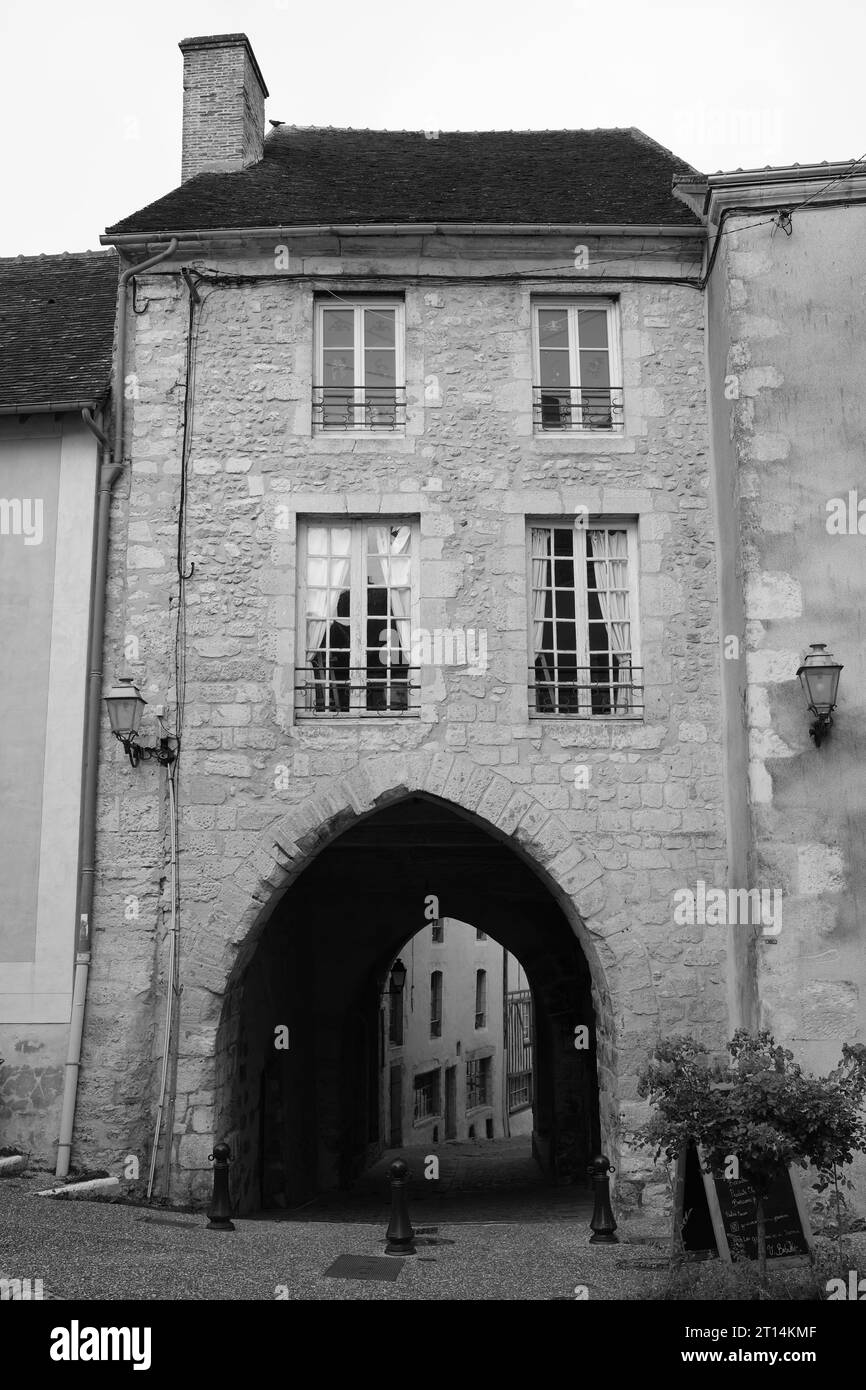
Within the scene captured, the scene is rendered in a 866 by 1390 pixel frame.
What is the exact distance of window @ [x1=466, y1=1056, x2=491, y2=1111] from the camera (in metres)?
25.4

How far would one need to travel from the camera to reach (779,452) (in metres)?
8.80

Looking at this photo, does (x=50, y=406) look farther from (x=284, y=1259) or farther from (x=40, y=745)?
(x=284, y=1259)

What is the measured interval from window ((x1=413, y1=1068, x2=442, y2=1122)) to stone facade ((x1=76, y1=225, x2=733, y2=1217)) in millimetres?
13482

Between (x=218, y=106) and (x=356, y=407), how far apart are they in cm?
335

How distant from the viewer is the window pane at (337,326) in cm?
979

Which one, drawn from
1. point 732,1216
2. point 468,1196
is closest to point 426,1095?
point 468,1196

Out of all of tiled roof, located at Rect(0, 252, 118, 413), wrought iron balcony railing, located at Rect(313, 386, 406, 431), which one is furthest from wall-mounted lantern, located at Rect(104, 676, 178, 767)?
wrought iron balcony railing, located at Rect(313, 386, 406, 431)

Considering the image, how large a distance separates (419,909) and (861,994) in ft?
21.1

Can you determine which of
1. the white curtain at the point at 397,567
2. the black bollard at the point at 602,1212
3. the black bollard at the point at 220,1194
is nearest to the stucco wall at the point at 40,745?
the black bollard at the point at 220,1194

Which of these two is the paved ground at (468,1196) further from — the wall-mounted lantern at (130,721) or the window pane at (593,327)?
the window pane at (593,327)

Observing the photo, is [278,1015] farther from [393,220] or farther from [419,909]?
[393,220]

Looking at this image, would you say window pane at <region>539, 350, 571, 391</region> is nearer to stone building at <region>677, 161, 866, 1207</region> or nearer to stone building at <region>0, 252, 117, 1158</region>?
stone building at <region>677, 161, 866, 1207</region>

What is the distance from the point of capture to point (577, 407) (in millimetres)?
9656

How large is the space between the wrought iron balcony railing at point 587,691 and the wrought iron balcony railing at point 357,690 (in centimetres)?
85
